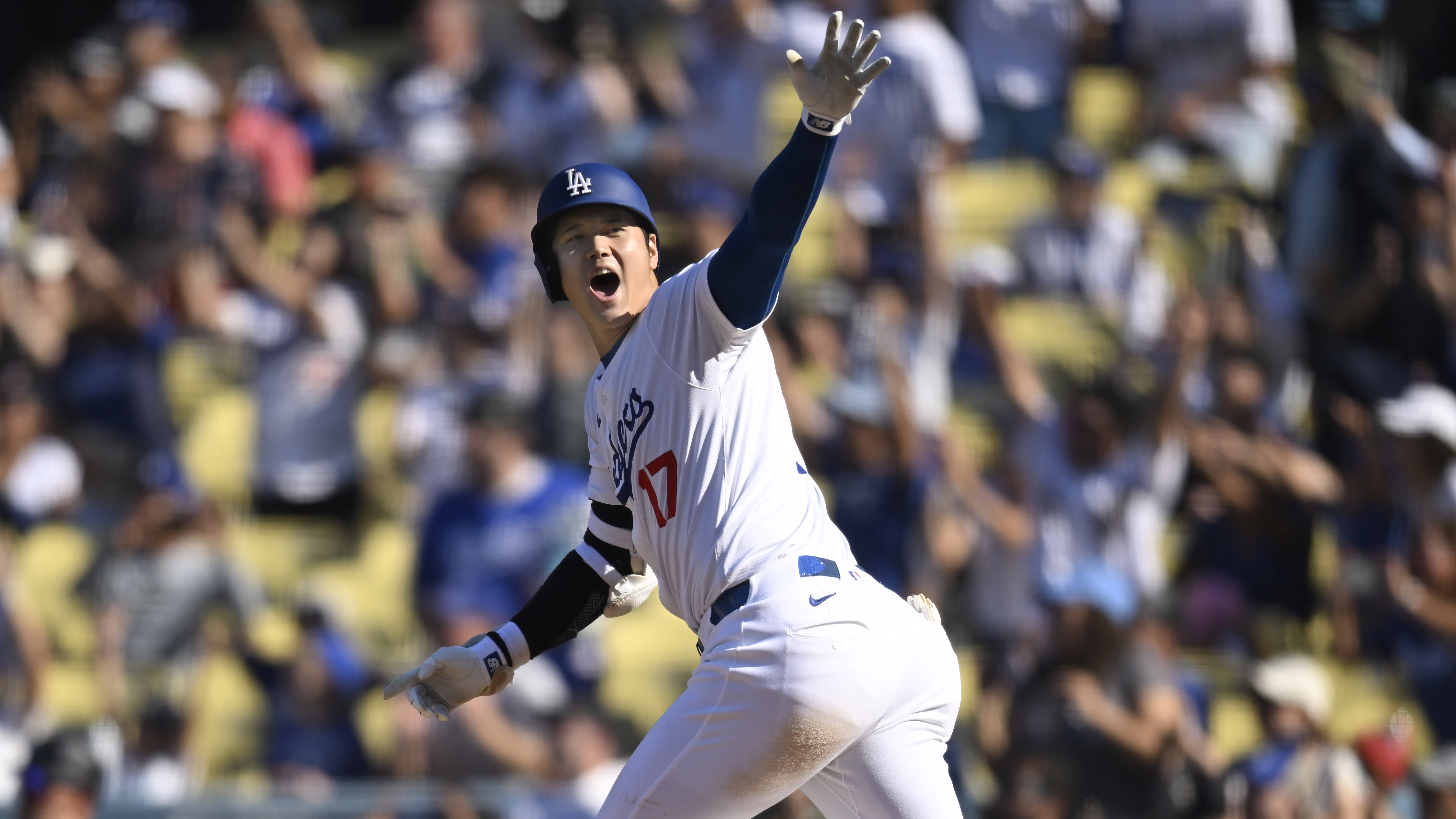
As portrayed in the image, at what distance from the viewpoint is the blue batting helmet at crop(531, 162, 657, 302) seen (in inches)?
128

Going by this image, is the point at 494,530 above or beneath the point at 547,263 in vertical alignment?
beneath

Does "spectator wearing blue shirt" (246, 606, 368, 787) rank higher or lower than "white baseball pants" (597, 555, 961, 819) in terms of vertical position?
lower

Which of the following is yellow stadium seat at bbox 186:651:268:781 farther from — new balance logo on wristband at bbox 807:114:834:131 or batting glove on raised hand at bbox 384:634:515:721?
new balance logo on wristband at bbox 807:114:834:131

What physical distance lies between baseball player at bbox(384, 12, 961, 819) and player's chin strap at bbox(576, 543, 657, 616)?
0.13 metres

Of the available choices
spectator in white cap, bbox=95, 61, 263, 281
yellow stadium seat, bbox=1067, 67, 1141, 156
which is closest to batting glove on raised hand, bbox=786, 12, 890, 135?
yellow stadium seat, bbox=1067, 67, 1141, 156

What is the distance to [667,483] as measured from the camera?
10.2 feet

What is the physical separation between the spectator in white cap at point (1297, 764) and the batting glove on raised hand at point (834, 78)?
13.6 ft

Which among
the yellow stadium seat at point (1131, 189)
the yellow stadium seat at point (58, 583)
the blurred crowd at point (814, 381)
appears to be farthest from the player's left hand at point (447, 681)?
the yellow stadium seat at point (1131, 189)

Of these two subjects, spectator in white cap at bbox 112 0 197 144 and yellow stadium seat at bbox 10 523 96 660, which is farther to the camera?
spectator in white cap at bbox 112 0 197 144

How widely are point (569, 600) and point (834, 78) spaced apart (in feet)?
4.50

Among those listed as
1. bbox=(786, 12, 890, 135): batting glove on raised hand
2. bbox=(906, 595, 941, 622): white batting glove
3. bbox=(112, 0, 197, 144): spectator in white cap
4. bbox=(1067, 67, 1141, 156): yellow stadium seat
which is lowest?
bbox=(906, 595, 941, 622): white batting glove

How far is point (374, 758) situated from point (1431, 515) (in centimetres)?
472

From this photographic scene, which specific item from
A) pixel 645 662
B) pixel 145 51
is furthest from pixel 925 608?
pixel 145 51

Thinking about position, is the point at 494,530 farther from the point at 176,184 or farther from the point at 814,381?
the point at 176,184
